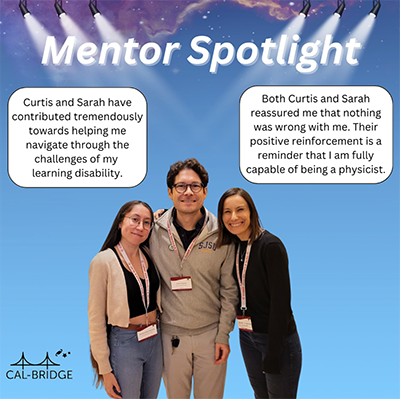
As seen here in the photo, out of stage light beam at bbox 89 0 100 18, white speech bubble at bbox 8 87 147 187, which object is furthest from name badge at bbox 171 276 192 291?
stage light beam at bbox 89 0 100 18

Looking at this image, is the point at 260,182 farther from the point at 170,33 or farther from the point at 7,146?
the point at 7,146

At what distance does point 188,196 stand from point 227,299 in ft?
2.18

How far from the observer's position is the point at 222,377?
2.73 m

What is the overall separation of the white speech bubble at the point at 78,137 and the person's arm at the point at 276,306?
155cm

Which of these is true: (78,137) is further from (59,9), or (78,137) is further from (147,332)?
(147,332)

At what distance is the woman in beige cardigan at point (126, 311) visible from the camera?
2.37m

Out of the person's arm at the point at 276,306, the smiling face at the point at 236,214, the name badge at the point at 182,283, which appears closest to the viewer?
the person's arm at the point at 276,306

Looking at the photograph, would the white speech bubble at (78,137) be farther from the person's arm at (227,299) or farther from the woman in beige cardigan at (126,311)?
the person's arm at (227,299)

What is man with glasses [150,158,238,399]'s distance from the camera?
2.58 metres

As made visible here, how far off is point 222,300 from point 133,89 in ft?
6.15

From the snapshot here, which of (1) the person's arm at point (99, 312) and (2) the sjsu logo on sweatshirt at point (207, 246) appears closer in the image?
(1) the person's arm at point (99, 312)

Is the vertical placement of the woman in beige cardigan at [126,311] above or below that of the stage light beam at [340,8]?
below

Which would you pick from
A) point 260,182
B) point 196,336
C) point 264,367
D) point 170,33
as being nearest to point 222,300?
point 196,336

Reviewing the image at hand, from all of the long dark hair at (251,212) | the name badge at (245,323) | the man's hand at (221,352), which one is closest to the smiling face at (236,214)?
the long dark hair at (251,212)
